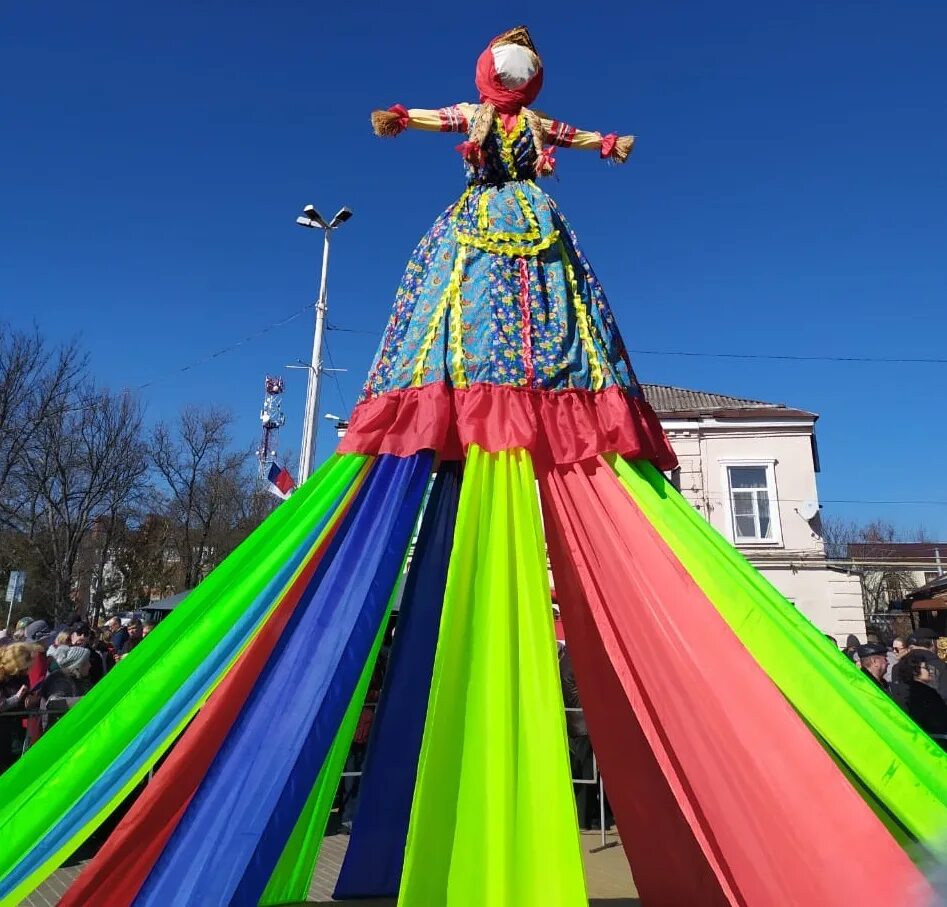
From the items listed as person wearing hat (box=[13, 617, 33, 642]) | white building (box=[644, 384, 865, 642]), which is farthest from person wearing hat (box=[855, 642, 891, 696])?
white building (box=[644, 384, 865, 642])

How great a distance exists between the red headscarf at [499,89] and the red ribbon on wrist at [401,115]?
1.20 ft

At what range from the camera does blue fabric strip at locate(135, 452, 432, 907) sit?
6.86ft

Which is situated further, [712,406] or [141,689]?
[712,406]

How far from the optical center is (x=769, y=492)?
17.6 m

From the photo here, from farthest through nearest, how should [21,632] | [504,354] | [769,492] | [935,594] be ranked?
1. [935,594]
2. [769,492]
3. [21,632]
4. [504,354]

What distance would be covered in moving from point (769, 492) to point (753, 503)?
46 cm

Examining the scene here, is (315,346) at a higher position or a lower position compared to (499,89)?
higher

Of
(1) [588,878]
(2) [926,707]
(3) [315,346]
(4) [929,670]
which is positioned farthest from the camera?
(3) [315,346]

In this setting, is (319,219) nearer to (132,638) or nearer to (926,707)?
(132,638)

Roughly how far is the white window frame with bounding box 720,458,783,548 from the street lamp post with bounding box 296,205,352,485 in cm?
991

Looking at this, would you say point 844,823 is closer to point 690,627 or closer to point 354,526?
point 690,627

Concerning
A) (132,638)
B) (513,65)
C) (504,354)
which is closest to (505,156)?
(513,65)

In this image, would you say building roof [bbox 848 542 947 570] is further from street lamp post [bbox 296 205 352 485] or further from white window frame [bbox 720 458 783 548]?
street lamp post [bbox 296 205 352 485]

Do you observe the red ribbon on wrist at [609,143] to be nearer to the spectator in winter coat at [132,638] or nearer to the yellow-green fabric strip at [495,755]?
the yellow-green fabric strip at [495,755]
